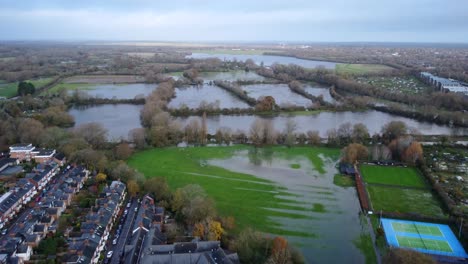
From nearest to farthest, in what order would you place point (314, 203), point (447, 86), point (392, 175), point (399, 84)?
1. point (314, 203)
2. point (392, 175)
3. point (447, 86)
4. point (399, 84)

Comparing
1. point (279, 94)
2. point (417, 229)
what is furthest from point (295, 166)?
point (279, 94)

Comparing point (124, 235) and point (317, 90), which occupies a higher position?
point (317, 90)

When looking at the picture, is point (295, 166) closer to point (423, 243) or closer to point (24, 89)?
point (423, 243)

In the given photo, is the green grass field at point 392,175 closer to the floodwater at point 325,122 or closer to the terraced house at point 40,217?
the floodwater at point 325,122

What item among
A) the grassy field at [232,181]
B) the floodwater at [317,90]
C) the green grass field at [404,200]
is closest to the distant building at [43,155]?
the grassy field at [232,181]

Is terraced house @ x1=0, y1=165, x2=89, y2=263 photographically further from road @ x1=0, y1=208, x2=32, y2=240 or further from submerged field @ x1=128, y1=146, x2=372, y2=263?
submerged field @ x1=128, y1=146, x2=372, y2=263

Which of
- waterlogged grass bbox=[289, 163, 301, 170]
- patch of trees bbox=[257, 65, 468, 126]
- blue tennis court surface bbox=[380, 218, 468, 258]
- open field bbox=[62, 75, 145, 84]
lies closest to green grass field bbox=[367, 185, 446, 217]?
blue tennis court surface bbox=[380, 218, 468, 258]

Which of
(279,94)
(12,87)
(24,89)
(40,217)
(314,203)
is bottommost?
(314,203)
